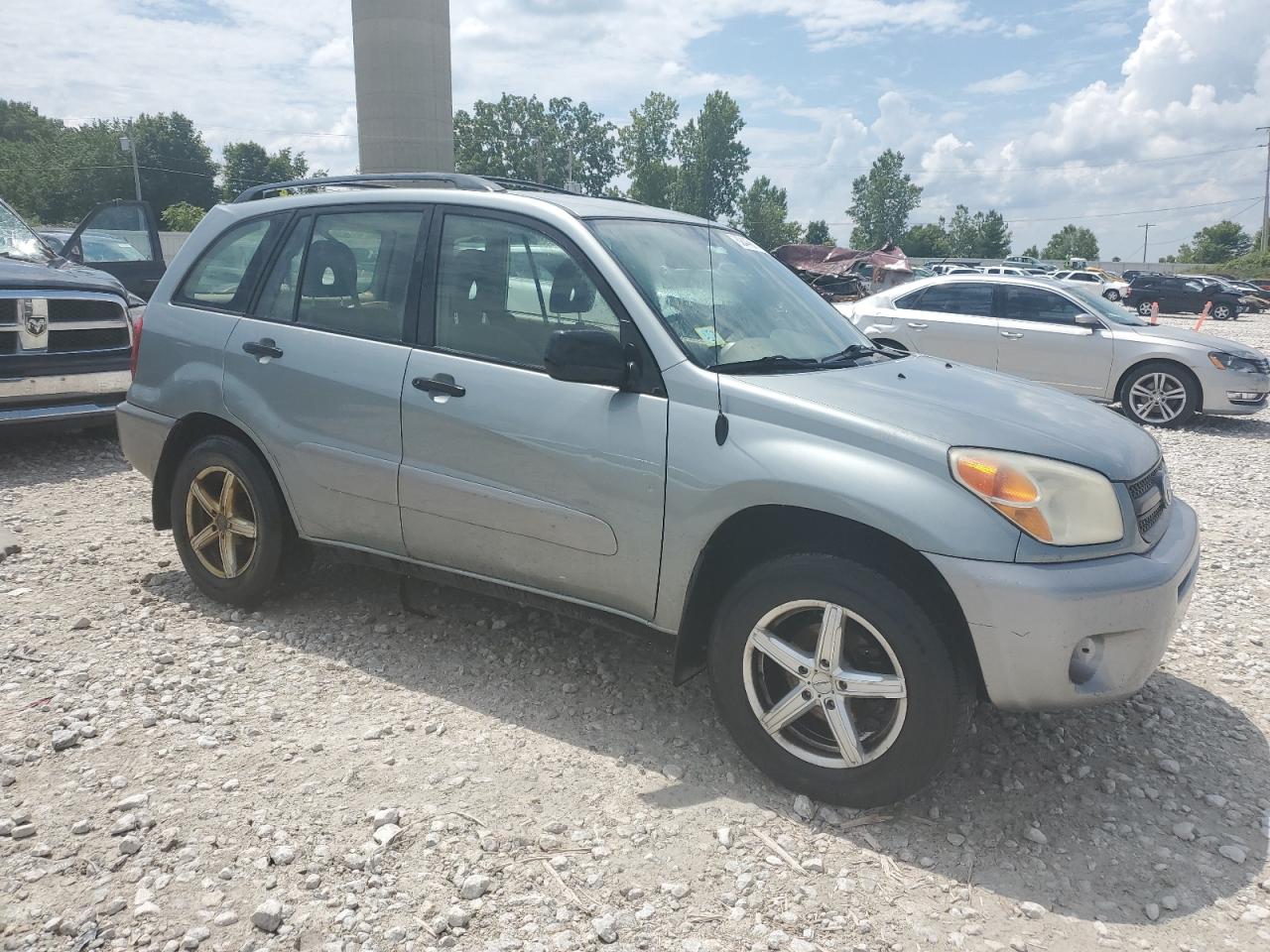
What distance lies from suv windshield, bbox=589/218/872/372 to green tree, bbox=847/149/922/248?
4834 inches

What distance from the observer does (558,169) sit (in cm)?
9550

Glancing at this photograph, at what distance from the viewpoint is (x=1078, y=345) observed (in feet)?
35.4

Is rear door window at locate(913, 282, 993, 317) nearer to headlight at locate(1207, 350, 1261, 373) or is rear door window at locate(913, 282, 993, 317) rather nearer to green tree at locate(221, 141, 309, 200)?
headlight at locate(1207, 350, 1261, 373)

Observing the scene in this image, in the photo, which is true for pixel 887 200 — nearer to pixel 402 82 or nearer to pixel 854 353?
pixel 402 82

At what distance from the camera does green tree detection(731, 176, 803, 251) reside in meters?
104

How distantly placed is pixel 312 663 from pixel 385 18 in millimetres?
40174

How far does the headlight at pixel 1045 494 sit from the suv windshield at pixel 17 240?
7.83m

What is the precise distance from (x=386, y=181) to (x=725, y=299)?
5.64ft

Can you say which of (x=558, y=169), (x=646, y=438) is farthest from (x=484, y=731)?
(x=558, y=169)

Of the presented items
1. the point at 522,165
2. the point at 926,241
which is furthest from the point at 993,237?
the point at 522,165

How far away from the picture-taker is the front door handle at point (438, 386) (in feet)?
11.9

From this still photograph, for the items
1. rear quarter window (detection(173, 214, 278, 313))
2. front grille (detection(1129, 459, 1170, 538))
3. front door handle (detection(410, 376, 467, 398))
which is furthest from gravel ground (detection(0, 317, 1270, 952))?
rear quarter window (detection(173, 214, 278, 313))

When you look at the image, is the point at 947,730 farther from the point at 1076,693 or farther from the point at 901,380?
the point at 901,380

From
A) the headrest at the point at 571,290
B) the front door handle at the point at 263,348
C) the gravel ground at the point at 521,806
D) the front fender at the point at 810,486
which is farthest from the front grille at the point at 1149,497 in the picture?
the front door handle at the point at 263,348
